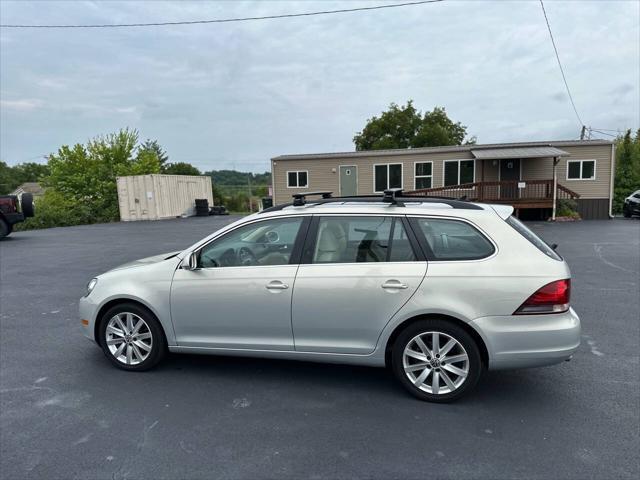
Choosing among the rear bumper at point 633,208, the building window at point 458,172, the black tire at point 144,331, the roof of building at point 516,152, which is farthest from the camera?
the building window at point 458,172

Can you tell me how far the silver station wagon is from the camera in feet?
10.6

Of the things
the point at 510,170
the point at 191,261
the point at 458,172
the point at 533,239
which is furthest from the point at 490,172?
the point at 191,261

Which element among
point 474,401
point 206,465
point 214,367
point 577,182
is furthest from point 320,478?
point 577,182

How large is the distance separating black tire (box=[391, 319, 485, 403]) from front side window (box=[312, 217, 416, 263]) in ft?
1.81

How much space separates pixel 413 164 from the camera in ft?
75.7

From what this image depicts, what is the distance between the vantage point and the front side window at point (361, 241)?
351 centimetres

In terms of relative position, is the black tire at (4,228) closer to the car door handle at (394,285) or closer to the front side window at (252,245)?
the front side window at (252,245)

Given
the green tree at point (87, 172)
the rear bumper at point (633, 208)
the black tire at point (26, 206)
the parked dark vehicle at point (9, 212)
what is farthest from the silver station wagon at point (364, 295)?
the green tree at point (87, 172)

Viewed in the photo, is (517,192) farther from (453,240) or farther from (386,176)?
(453,240)

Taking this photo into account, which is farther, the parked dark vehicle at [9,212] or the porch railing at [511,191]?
the porch railing at [511,191]

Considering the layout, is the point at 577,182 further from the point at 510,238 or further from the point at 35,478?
the point at 35,478

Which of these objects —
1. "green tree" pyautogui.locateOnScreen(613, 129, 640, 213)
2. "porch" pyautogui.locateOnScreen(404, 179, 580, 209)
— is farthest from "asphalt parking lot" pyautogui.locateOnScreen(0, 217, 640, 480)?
"green tree" pyautogui.locateOnScreen(613, 129, 640, 213)

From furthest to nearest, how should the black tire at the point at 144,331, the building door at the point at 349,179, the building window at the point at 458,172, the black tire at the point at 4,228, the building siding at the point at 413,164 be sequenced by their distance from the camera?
the building door at the point at 349,179
the building window at the point at 458,172
the building siding at the point at 413,164
the black tire at the point at 4,228
the black tire at the point at 144,331

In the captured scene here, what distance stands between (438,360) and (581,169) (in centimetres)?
2254
